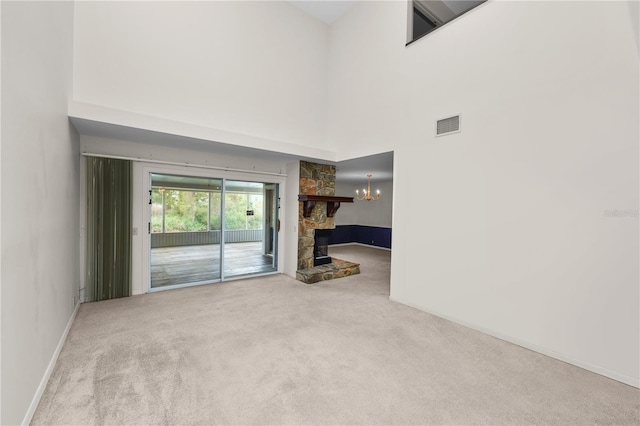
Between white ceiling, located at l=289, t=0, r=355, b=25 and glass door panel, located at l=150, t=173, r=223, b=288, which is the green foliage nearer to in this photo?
glass door panel, located at l=150, t=173, r=223, b=288

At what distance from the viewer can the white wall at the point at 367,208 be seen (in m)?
9.54

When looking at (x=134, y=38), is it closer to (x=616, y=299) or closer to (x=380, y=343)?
(x=380, y=343)

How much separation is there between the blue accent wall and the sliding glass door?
120 inches

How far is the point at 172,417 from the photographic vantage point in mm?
1805

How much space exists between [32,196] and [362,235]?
30.5 ft

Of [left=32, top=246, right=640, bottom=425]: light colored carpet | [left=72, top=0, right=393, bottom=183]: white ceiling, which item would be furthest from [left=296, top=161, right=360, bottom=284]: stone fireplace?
[left=32, top=246, right=640, bottom=425]: light colored carpet

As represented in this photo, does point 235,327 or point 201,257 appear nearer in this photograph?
point 235,327

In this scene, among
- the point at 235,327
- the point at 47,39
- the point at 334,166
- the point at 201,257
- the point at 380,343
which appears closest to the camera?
the point at 47,39

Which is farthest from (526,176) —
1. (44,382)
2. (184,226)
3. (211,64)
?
(184,226)

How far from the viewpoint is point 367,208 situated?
33.6 ft

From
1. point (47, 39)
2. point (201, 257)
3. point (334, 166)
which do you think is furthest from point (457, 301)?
point (201, 257)

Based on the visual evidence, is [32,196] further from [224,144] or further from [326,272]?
[326,272]

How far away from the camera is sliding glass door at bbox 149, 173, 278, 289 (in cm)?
569

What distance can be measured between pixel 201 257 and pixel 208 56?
5.11 metres
